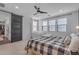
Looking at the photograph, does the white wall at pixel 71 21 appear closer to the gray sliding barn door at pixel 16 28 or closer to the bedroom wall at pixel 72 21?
the bedroom wall at pixel 72 21

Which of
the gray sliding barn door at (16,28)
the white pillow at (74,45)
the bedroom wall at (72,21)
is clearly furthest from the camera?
the gray sliding barn door at (16,28)

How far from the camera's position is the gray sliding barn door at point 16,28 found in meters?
2.18

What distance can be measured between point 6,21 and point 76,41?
1.80 meters

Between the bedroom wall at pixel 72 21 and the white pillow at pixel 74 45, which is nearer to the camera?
the white pillow at pixel 74 45

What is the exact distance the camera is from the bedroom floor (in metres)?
1.94

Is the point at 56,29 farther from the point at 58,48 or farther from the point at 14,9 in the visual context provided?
the point at 14,9

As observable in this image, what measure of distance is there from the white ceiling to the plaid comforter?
711 mm

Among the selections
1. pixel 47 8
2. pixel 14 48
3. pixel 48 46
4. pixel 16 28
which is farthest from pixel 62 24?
pixel 14 48

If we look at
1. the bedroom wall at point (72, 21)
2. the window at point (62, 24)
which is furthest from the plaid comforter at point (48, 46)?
the bedroom wall at point (72, 21)

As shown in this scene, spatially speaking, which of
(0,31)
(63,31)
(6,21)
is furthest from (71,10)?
(0,31)

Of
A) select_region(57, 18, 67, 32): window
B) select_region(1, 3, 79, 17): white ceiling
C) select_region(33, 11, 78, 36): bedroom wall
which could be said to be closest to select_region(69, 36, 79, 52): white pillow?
select_region(33, 11, 78, 36): bedroom wall

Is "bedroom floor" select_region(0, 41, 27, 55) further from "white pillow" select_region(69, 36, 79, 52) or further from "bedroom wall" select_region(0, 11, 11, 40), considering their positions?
"white pillow" select_region(69, 36, 79, 52)

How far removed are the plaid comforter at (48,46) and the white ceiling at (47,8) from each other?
0.71 meters

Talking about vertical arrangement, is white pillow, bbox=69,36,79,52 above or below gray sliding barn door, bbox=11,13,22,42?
below
